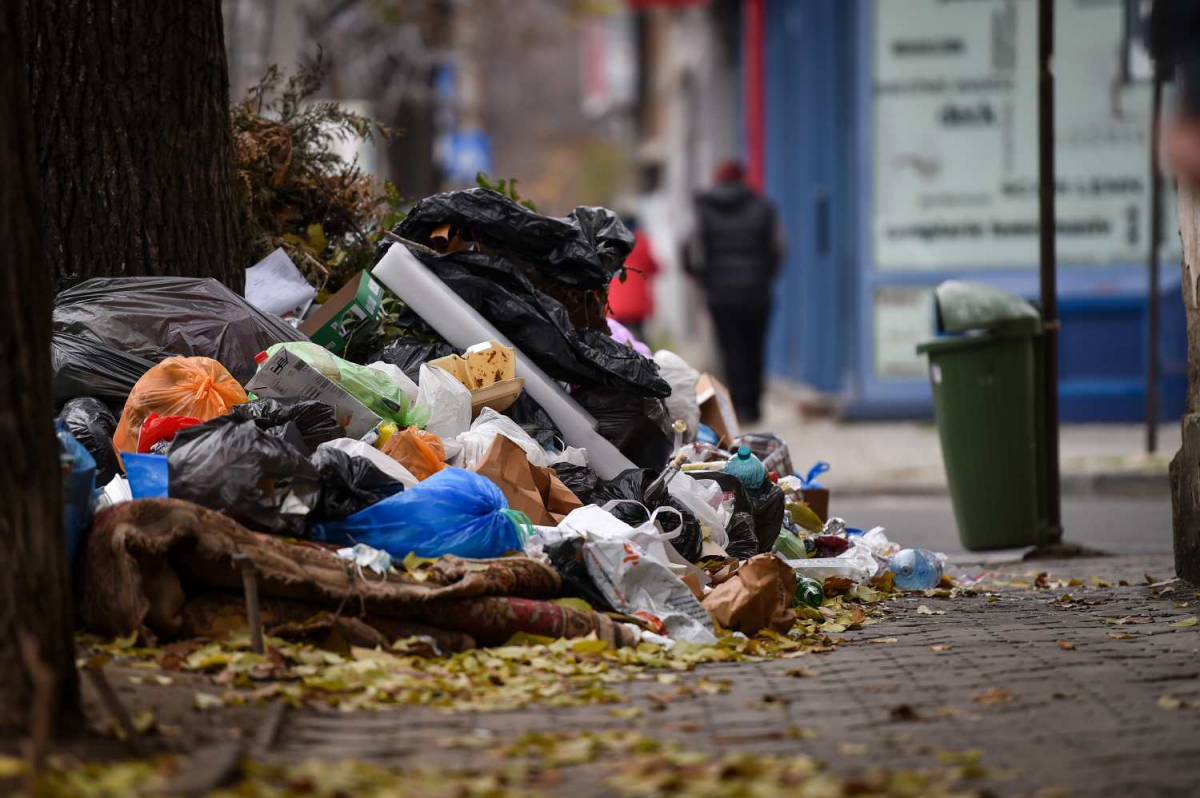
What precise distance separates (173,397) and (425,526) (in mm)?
1041

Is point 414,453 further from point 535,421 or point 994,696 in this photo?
point 994,696

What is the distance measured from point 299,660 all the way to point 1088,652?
222 centimetres

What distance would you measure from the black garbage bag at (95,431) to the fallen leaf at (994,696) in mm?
2770

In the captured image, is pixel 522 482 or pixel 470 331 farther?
pixel 470 331

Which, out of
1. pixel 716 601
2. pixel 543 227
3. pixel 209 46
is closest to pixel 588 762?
pixel 716 601

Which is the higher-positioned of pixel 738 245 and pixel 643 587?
pixel 738 245

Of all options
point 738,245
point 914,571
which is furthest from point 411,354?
point 738,245

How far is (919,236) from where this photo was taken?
1313 cm

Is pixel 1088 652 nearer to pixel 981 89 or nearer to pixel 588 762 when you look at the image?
pixel 588 762

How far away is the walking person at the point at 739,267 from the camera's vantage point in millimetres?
13555

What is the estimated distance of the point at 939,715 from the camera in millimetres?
3811

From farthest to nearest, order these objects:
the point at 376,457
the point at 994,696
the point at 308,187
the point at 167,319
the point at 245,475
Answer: the point at 308,187
the point at 167,319
the point at 376,457
the point at 245,475
the point at 994,696

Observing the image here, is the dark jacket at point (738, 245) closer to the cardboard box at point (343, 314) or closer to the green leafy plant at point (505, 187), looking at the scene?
the green leafy plant at point (505, 187)

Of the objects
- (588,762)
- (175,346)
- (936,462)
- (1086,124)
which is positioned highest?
(1086,124)
